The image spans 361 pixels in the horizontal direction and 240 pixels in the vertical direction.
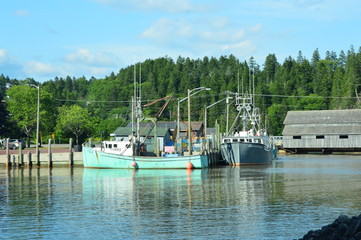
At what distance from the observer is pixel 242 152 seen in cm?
7131

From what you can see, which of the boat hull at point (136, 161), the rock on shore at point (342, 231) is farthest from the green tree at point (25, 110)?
the rock on shore at point (342, 231)

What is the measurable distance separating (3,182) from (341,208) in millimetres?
31213

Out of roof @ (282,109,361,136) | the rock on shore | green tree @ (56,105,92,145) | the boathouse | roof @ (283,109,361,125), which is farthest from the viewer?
roof @ (283,109,361,125)

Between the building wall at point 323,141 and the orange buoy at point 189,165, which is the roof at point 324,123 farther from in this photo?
the orange buoy at point 189,165

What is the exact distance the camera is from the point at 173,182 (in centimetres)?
4962

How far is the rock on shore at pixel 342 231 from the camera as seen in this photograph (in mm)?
20188

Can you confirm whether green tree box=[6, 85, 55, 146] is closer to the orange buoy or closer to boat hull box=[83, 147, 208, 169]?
boat hull box=[83, 147, 208, 169]

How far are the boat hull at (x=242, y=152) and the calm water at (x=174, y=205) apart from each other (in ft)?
46.6

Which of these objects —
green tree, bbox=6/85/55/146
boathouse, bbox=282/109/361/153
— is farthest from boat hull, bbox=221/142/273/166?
boathouse, bbox=282/109/361/153

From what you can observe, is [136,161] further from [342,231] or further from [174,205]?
[342,231]

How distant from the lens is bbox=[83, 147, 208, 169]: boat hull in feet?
205

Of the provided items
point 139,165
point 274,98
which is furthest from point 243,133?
point 274,98

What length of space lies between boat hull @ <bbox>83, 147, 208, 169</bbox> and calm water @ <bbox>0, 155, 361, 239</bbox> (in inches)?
216

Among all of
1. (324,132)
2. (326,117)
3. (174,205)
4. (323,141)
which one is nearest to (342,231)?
A: (174,205)
